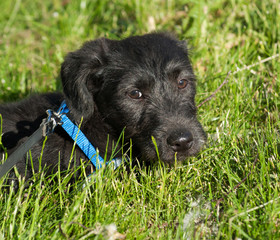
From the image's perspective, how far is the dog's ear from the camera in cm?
316

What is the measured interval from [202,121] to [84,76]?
4.15ft

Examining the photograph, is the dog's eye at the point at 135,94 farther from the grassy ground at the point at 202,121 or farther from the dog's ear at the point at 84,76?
the grassy ground at the point at 202,121

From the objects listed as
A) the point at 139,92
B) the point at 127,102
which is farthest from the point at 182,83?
the point at 127,102

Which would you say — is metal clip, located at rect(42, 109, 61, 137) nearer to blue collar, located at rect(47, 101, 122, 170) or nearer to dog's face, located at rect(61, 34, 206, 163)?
blue collar, located at rect(47, 101, 122, 170)

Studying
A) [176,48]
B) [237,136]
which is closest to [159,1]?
[176,48]

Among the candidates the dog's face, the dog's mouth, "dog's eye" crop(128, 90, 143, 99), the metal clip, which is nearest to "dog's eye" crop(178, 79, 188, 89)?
the dog's face

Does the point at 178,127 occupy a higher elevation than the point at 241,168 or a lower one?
higher

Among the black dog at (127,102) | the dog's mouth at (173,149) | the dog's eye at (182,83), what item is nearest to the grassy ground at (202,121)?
the dog's mouth at (173,149)

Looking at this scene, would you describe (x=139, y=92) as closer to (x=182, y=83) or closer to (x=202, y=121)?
(x=182, y=83)

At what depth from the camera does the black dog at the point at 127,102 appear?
10.2 feet

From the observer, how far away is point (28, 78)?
517cm

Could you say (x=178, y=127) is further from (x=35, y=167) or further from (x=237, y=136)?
(x=35, y=167)

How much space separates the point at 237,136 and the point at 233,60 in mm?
1463

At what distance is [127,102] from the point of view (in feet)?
10.6
